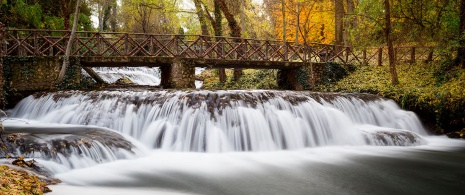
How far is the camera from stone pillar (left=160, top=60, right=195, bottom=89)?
17.0 metres

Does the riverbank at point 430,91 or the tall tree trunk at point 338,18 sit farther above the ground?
the tall tree trunk at point 338,18

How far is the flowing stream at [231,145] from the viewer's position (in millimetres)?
6035

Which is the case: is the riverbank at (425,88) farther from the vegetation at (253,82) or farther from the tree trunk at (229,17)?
the tree trunk at (229,17)

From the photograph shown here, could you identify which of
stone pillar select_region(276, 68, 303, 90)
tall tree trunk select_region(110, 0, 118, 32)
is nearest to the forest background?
stone pillar select_region(276, 68, 303, 90)

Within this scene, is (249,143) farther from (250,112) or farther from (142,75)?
(142,75)

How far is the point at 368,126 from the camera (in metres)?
11.5

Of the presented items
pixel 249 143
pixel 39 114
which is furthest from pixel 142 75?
pixel 249 143

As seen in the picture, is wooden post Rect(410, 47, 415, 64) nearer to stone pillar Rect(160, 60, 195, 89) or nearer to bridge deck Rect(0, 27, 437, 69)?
bridge deck Rect(0, 27, 437, 69)

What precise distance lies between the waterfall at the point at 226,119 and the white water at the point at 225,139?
0.10 feet

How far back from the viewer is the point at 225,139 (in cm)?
924

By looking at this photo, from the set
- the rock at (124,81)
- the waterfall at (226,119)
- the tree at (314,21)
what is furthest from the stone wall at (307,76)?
the tree at (314,21)

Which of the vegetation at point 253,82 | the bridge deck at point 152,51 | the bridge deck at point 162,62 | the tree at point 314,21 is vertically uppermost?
the tree at point 314,21

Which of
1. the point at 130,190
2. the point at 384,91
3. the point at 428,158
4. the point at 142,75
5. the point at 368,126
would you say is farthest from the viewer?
the point at 142,75

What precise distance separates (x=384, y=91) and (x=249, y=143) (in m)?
7.93
